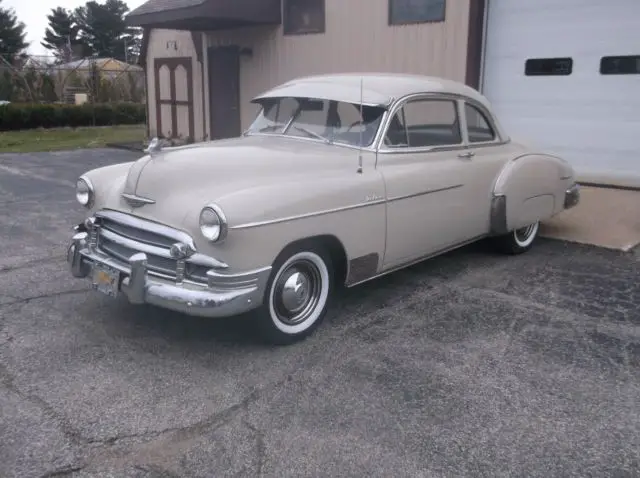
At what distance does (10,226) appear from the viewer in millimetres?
7113

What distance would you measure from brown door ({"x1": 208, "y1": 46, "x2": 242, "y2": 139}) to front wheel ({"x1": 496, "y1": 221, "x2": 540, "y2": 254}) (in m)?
8.43

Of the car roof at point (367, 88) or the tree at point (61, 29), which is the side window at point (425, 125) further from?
the tree at point (61, 29)

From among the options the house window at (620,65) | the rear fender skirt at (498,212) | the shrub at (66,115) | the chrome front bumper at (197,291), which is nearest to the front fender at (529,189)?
the rear fender skirt at (498,212)

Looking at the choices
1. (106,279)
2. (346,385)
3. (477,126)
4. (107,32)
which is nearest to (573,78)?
(477,126)

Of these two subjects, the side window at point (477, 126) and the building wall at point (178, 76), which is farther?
the building wall at point (178, 76)

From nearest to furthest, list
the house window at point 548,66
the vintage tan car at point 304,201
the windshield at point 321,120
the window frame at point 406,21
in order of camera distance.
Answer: the vintage tan car at point 304,201 < the windshield at point 321,120 < the house window at point 548,66 < the window frame at point 406,21

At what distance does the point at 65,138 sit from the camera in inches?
717

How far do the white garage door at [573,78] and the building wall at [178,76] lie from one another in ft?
24.2

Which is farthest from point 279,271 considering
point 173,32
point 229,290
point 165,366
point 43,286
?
point 173,32

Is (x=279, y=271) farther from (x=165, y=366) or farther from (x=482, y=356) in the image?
(x=482, y=356)

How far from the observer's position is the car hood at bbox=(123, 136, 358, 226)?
377 cm

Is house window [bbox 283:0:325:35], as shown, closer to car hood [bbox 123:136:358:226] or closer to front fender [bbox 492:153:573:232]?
front fender [bbox 492:153:573:232]

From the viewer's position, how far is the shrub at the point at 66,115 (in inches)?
789

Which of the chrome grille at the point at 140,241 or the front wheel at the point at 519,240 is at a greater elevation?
the chrome grille at the point at 140,241
